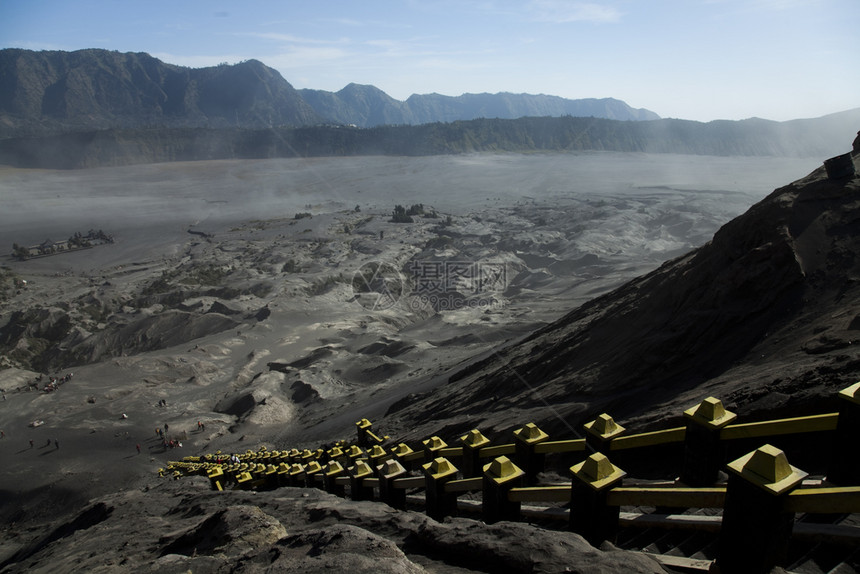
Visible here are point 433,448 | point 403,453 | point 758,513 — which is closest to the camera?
point 758,513

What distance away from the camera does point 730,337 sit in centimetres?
869

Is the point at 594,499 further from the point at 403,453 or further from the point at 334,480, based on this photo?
the point at 334,480

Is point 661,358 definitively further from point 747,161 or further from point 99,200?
point 747,161

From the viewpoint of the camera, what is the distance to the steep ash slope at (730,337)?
6.15m

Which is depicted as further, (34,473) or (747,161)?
(747,161)

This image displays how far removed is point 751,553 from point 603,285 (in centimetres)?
4223

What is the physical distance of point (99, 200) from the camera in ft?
385

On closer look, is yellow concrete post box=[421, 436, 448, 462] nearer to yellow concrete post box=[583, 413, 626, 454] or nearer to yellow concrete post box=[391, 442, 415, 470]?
yellow concrete post box=[391, 442, 415, 470]

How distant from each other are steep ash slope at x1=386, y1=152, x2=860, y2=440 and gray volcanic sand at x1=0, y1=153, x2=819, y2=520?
29.3 feet

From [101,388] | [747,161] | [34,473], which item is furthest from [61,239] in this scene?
[747,161]

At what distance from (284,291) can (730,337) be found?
1644 inches

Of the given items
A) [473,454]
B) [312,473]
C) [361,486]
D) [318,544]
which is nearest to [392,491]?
[361,486]

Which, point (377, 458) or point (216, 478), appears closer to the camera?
point (377, 458)

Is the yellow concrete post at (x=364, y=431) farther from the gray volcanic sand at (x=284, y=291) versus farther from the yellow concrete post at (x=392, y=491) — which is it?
the gray volcanic sand at (x=284, y=291)
